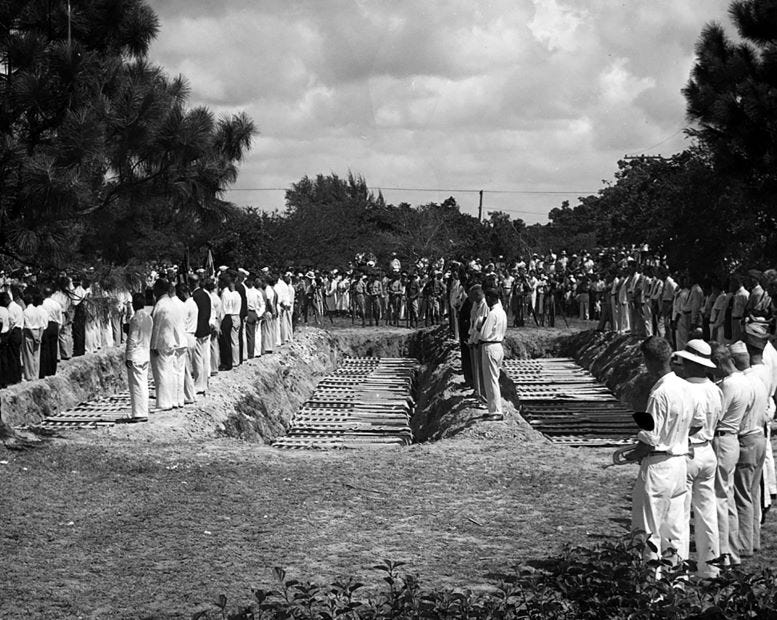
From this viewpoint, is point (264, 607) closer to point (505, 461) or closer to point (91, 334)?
point (505, 461)

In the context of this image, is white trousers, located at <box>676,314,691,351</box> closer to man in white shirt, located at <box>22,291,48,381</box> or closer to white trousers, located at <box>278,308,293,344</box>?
white trousers, located at <box>278,308,293,344</box>

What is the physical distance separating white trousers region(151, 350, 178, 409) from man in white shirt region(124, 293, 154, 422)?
0.30 meters

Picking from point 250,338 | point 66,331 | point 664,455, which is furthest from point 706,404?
point 66,331

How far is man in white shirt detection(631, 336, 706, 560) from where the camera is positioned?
21.4ft

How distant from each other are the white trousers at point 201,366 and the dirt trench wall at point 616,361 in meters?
8.36

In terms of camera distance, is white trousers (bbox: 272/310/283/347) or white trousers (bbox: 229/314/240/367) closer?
white trousers (bbox: 229/314/240/367)

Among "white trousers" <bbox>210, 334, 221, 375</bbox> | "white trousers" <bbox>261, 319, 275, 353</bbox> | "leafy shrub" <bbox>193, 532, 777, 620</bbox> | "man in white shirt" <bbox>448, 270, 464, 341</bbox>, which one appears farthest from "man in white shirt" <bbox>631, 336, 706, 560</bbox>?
"man in white shirt" <bbox>448, 270, 464, 341</bbox>

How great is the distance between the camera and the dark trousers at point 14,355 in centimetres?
1739

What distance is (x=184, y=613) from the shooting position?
6.45m

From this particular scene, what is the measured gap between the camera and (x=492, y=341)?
588 inches

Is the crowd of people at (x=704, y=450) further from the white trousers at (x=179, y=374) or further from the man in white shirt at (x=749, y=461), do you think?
the white trousers at (x=179, y=374)

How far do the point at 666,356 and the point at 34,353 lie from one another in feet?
47.4

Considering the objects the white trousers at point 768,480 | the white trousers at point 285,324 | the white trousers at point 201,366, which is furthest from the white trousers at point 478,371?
the white trousers at point 285,324

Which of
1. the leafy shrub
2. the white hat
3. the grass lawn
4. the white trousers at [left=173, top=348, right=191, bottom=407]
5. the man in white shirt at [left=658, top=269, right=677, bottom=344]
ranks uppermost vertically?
the man in white shirt at [left=658, top=269, right=677, bottom=344]
